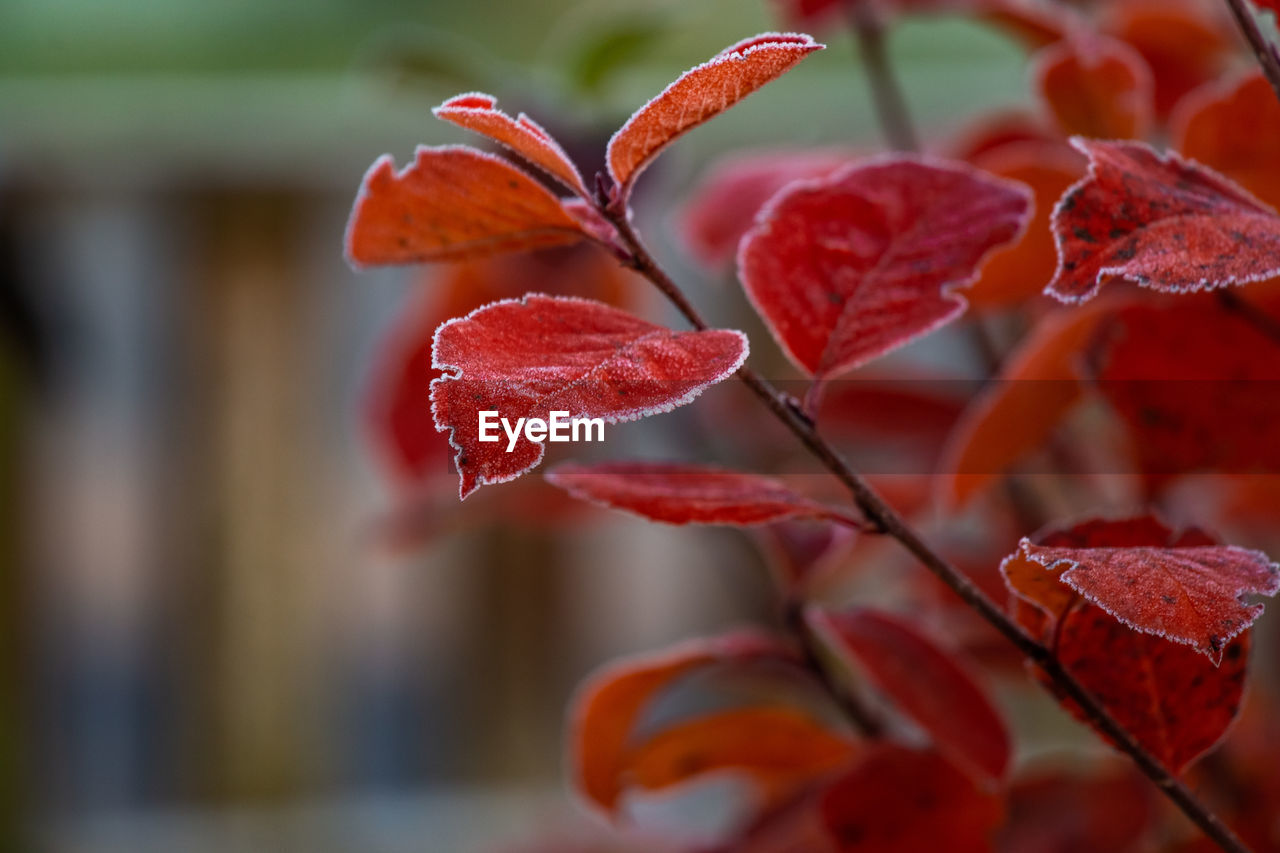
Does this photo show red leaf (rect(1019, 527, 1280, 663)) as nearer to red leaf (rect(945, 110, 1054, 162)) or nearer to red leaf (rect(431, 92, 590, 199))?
red leaf (rect(431, 92, 590, 199))

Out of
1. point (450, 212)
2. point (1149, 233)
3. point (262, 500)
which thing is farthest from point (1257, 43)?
point (262, 500)

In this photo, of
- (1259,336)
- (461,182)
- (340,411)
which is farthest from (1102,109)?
(340,411)

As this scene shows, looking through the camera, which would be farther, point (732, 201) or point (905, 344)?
point (732, 201)

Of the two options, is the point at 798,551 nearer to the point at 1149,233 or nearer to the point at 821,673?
the point at 821,673

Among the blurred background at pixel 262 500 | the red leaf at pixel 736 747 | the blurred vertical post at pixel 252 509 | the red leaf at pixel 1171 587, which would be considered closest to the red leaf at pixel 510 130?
the red leaf at pixel 1171 587

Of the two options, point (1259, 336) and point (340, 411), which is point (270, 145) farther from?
point (1259, 336)

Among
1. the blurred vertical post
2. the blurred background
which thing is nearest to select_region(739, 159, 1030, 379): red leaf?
the blurred background
